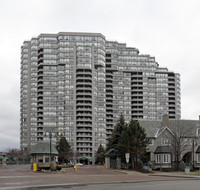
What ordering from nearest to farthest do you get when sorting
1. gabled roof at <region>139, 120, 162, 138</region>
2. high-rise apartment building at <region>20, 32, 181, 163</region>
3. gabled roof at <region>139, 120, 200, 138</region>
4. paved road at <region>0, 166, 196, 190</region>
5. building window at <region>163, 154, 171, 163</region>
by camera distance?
paved road at <region>0, 166, 196, 190</region>
building window at <region>163, 154, 171, 163</region>
gabled roof at <region>139, 120, 200, 138</region>
gabled roof at <region>139, 120, 162, 138</region>
high-rise apartment building at <region>20, 32, 181, 163</region>

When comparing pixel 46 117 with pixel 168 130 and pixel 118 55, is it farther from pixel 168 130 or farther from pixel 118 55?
pixel 168 130

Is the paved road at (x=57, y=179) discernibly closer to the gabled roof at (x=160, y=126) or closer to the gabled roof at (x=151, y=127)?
the gabled roof at (x=151, y=127)

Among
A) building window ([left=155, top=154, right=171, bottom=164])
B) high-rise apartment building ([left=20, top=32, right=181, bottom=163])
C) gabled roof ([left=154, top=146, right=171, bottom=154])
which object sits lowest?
building window ([left=155, top=154, right=171, bottom=164])

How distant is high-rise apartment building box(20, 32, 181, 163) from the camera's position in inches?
6486

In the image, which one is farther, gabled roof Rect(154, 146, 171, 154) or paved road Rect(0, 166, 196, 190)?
gabled roof Rect(154, 146, 171, 154)

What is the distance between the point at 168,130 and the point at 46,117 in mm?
100424

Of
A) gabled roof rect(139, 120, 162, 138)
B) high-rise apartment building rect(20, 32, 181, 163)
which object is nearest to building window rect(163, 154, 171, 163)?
gabled roof rect(139, 120, 162, 138)

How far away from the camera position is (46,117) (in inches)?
6565

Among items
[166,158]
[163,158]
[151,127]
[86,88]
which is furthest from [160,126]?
[86,88]

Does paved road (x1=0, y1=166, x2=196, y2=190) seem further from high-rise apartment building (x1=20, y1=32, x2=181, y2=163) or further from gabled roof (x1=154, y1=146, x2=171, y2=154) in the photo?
high-rise apartment building (x1=20, y1=32, x2=181, y2=163)

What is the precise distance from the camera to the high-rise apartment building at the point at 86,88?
165m

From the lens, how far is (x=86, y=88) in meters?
166

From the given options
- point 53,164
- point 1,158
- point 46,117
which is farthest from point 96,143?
point 53,164

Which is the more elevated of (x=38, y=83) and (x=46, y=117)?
(x=38, y=83)
